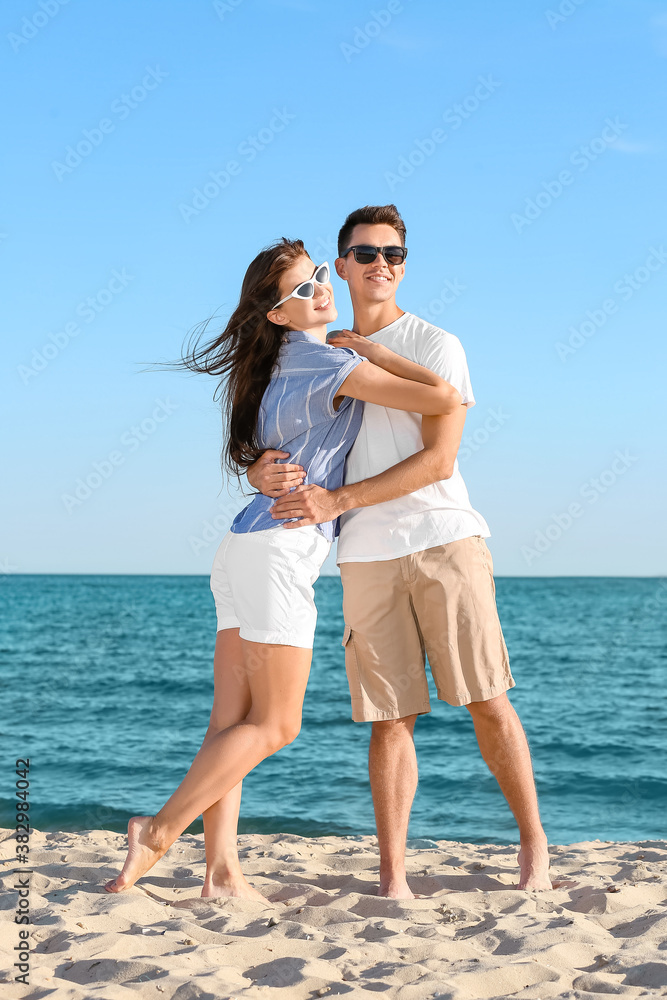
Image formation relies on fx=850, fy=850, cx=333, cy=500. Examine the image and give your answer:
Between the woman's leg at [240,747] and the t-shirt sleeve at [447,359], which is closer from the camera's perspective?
the woman's leg at [240,747]

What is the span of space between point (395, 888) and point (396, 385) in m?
1.94

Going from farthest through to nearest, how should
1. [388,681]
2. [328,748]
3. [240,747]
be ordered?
[328,748], [388,681], [240,747]

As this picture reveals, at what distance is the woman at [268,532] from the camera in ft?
A: 9.90

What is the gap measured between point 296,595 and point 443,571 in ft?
2.05

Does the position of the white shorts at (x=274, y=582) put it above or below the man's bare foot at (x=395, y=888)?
above

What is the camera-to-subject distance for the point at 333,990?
2.24m

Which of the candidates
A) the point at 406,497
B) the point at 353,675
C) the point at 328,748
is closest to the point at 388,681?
the point at 353,675

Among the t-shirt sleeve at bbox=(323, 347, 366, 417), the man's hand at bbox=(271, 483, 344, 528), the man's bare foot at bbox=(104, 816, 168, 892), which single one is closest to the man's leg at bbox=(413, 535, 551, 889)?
the man's hand at bbox=(271, 483, 344, 528)

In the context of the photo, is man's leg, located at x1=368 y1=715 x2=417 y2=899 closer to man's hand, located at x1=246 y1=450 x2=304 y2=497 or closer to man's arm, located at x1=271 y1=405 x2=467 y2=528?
man's arm, located at x1=271 y1=405 x2=467 y2=528

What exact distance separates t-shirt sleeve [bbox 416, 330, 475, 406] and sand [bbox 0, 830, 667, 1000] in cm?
191

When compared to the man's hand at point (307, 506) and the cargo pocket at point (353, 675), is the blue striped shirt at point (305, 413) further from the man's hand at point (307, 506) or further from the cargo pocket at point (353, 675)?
the cargo pocket at point (353, 675)

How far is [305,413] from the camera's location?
314 centimetres

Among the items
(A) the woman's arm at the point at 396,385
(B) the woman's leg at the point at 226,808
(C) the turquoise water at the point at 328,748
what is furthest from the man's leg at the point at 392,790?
(C) the turquoise water at the point at 328,748

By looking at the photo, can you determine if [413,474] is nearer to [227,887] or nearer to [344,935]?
[344,935]
